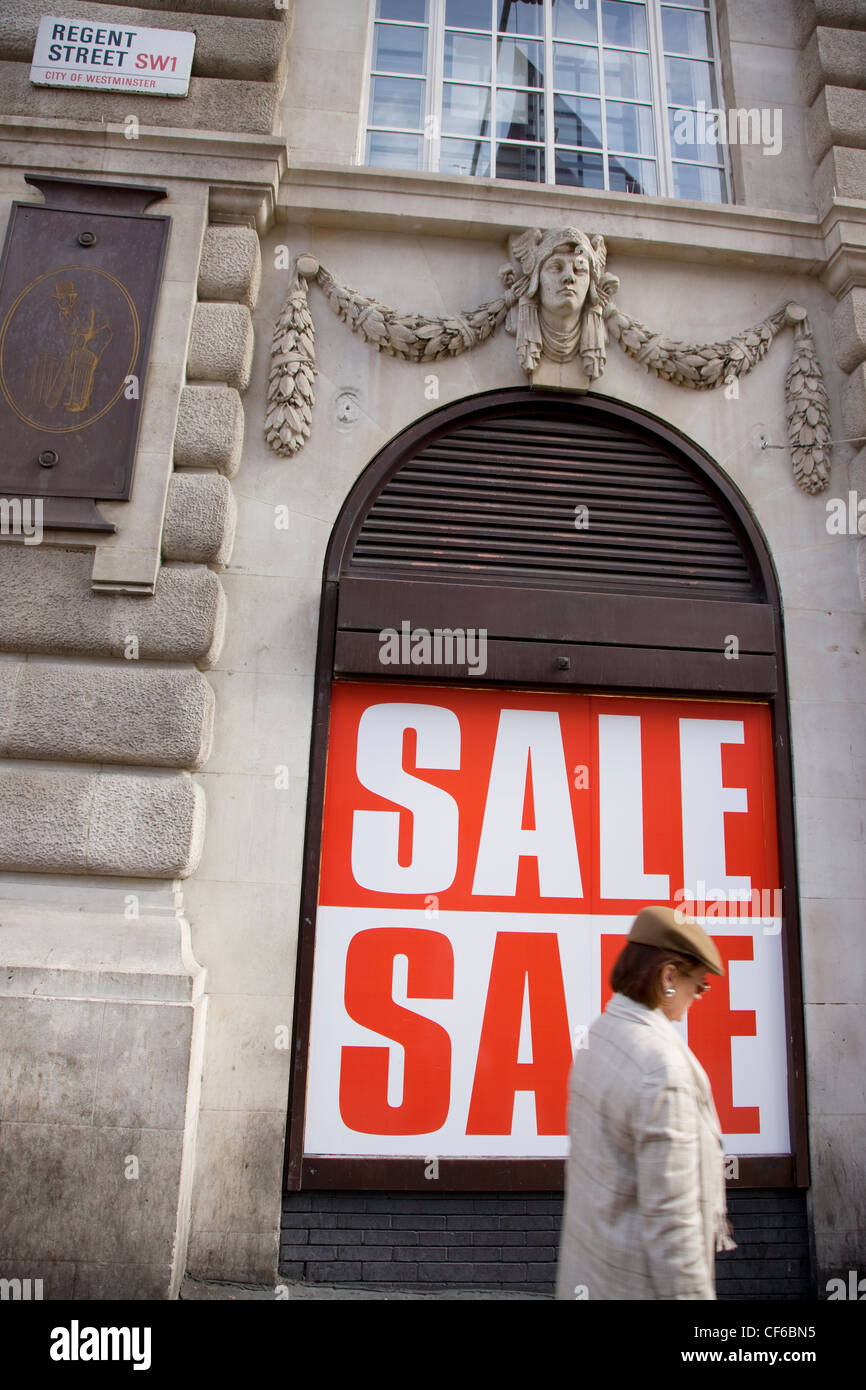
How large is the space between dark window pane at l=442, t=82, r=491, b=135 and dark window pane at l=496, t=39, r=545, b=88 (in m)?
0.24

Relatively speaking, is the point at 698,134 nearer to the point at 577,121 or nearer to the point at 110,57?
the point at 577,121

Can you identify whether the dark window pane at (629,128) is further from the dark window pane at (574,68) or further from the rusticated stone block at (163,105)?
Result: the rusticated stone block at (163,105)

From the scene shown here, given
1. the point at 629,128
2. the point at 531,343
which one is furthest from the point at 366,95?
the point at 531,343

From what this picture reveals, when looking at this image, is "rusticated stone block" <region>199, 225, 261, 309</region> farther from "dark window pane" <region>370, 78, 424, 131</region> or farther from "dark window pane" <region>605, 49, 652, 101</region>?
"dark window pane" <region>605, 49, 652, 101</region>

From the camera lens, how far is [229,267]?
582 centimetres

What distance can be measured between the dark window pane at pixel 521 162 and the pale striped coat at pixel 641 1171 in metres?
6.47

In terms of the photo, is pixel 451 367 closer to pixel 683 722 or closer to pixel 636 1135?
pixel 683 722

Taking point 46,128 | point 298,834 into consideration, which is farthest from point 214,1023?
point 46,128

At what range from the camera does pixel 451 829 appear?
549 cm

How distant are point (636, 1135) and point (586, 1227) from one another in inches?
13.3

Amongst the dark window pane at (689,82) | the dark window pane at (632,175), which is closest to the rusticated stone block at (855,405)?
the dark window pane at (632,175)

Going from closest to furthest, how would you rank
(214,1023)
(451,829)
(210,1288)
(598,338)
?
1. (210,1288)
2. (214,1023)
3. (451,829)
4. (598,338)

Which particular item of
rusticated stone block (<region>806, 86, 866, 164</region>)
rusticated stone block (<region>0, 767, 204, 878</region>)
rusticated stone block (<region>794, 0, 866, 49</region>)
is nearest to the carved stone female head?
rusticated stone block (<region>806, 86, 866, 164</region>)

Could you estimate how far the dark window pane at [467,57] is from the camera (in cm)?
693
